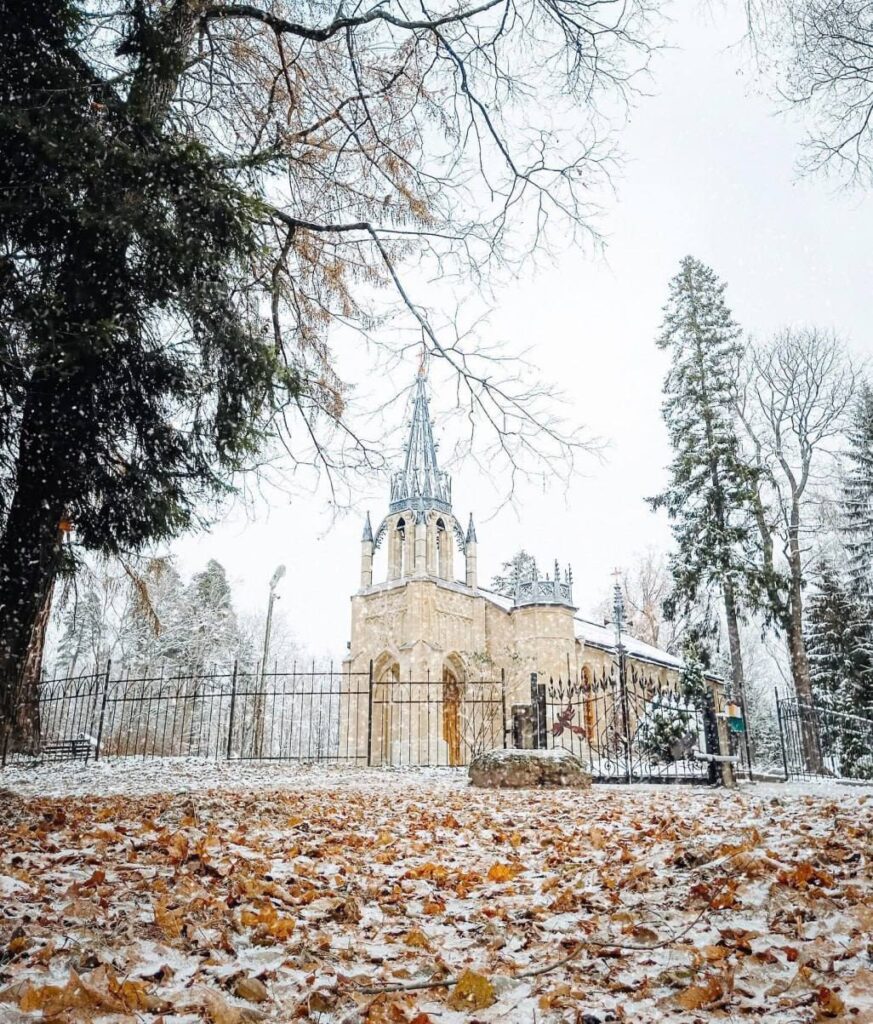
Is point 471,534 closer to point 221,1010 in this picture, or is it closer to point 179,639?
point 179,639

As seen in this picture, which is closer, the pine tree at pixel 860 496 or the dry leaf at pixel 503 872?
the dry leaf at pixel 503 872

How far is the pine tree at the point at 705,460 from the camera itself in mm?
20469

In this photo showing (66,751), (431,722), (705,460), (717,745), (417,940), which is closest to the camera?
(417,940)

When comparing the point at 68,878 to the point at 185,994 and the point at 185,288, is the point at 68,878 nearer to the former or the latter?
the point at 185,994

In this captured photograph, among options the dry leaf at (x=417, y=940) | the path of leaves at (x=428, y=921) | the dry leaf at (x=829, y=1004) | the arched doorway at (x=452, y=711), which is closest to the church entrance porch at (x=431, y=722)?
the arched doorway at (x=452, y=711)

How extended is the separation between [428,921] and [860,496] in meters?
26.6

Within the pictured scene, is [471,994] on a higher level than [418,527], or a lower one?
lower

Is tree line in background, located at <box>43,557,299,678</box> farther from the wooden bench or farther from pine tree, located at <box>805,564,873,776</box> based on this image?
pine tree, located at <box>805,564,873,776</box>

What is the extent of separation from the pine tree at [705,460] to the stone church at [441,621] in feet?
19.6

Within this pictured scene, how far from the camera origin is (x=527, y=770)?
30.0 feet

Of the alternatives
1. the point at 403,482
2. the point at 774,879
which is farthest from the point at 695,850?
→ the point at 403,482

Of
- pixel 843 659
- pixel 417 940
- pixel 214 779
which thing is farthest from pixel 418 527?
pixel 417 940

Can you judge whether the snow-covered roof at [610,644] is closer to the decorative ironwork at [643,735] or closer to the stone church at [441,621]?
the stone church at [441,621]

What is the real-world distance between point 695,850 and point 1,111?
6267 mm
